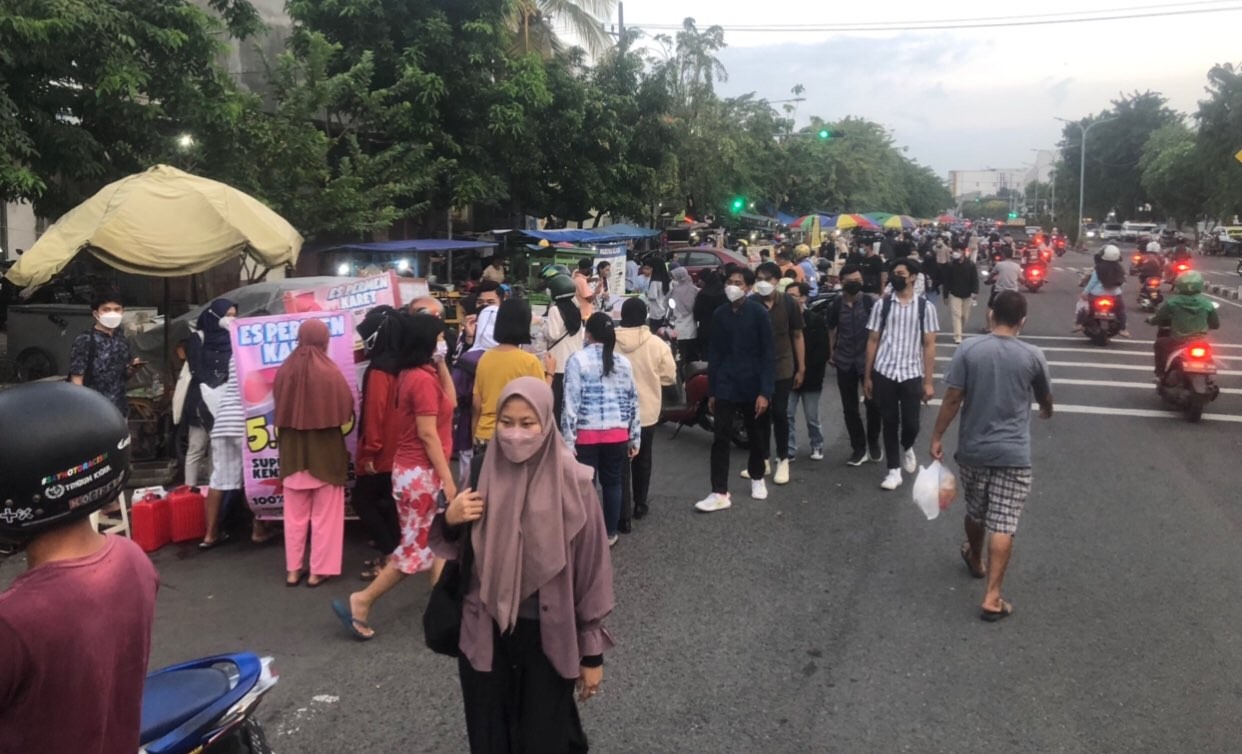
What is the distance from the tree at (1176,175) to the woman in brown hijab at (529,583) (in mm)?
63659

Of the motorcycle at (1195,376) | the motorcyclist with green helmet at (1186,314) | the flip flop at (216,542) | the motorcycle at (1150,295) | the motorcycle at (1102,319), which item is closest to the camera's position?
the flip flop at (216,542)

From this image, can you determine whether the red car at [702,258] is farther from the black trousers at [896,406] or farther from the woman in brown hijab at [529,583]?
the woman in brown hijab at [529,583]

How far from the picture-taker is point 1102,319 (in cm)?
1622

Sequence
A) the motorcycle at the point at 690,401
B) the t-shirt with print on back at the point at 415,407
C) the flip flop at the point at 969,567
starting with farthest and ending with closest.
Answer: the motorcycle at the point at 690,401
the flip flop at the point at 969,567
the t-shirt with print on back at the point at 415,407

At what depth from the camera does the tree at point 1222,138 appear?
47500 mm

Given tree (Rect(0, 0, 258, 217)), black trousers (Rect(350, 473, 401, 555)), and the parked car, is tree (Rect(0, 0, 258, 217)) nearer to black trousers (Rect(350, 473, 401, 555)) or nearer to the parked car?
black trousers (Rect(350, 473, 401, 555))

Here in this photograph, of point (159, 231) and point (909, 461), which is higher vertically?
point (159, 231)

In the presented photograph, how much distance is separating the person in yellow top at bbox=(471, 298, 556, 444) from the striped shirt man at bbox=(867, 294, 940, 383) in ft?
10.8

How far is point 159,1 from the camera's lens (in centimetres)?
1013

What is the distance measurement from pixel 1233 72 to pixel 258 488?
188 feet

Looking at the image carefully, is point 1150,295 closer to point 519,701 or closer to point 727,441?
point 727,441

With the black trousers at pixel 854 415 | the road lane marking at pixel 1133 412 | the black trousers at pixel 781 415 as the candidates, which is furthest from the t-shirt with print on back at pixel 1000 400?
the road lane marking at pixel 1133 412

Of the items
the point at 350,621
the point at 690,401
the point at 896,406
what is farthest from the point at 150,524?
the point at 896,406

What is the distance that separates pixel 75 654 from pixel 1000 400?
15.2 ft
